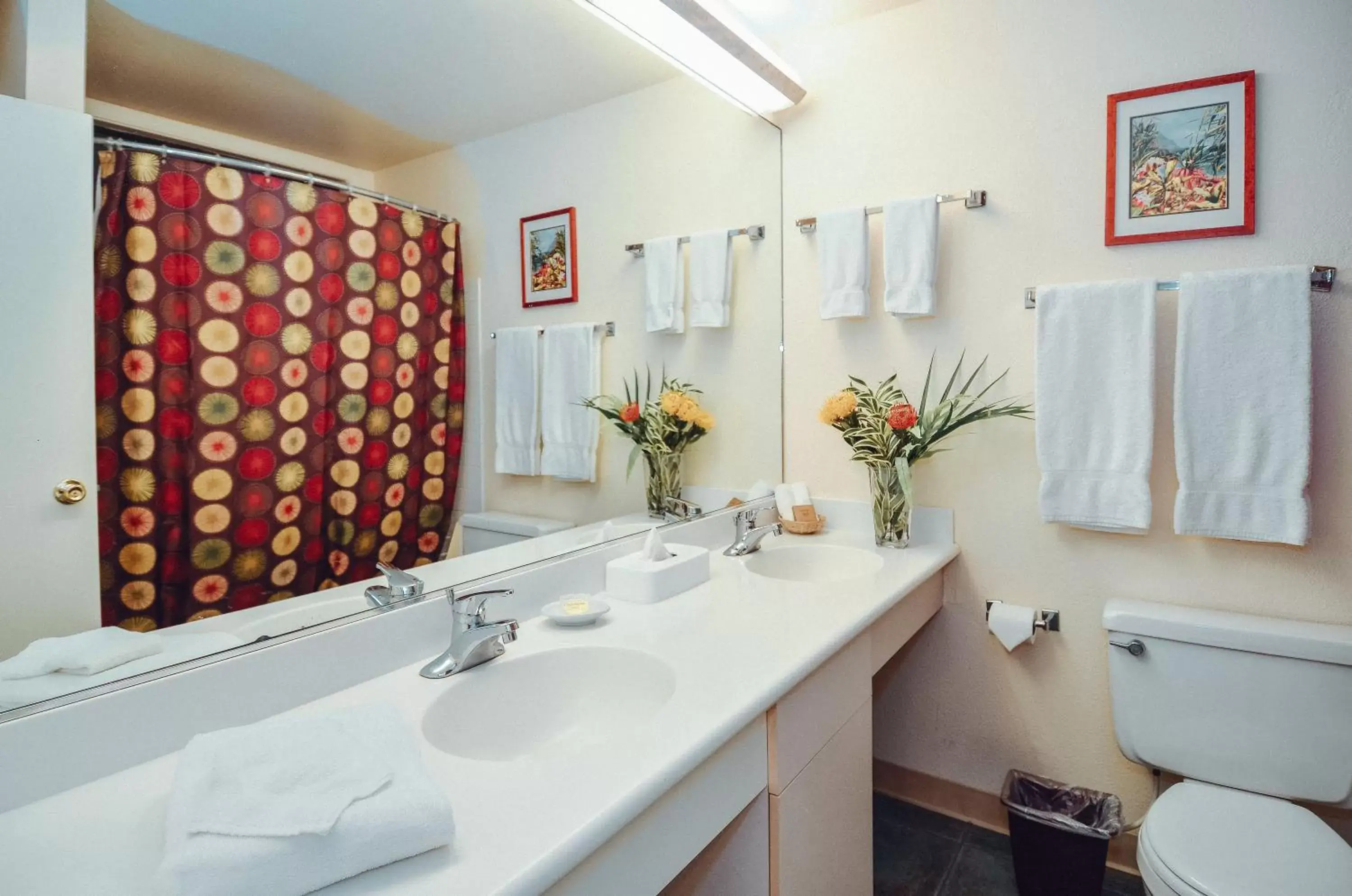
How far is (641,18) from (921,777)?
2.14 metres

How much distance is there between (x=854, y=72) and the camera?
6.42 ft

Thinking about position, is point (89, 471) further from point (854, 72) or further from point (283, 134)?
point (854, 72)

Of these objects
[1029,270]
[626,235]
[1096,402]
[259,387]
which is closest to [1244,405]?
[1096,402]

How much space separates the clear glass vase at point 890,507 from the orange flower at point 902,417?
0.34ft

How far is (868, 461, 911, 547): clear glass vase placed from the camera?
71.7 inches

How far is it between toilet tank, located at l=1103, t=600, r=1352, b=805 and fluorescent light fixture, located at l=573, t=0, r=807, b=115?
1.60m

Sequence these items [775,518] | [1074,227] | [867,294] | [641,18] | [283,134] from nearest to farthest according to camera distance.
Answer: [283,134] → [641,18] → [1074,227] → [867,294] → [775,518]

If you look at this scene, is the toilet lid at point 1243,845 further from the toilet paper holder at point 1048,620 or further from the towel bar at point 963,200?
the towel bar at point 963,200

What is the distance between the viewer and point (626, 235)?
1662 millimetres

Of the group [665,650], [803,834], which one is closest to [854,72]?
[665,650]

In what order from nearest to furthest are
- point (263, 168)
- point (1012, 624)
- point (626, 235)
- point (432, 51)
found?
point (263, 168), point (432, 51), point (626, 235), point (1012, 624)

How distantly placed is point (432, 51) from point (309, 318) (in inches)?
21.3

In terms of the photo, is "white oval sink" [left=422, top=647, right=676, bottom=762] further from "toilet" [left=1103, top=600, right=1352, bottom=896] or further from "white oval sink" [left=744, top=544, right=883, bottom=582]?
"toilet" [left=1103, top=600, right=1352, bottom=896]

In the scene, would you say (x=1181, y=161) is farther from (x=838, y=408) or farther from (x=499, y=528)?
(x=499, y=528)
